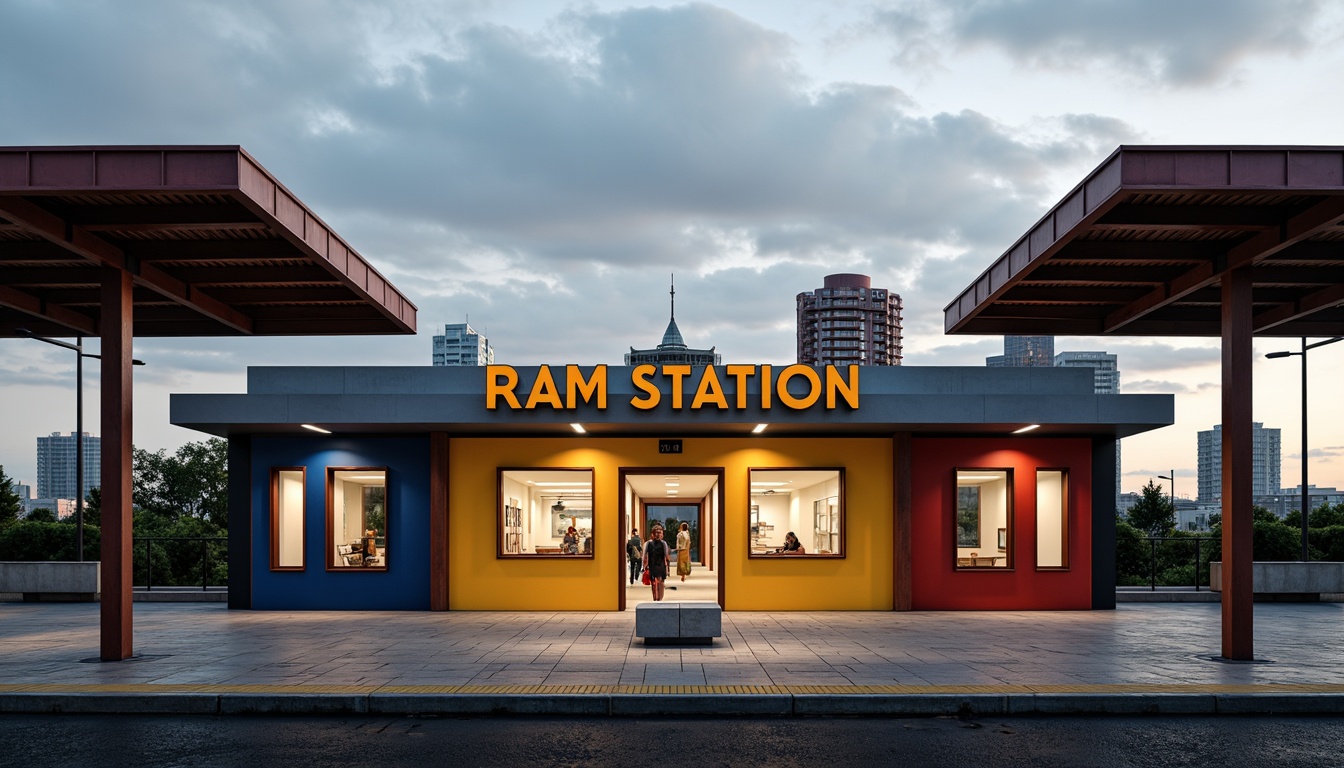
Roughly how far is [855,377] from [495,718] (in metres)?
10.2

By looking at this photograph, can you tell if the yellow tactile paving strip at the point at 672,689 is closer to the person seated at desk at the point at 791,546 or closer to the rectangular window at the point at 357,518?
the rectangular window at the point at 357,518

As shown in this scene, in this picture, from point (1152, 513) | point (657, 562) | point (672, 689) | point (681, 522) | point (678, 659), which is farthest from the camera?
point (1152, 513)

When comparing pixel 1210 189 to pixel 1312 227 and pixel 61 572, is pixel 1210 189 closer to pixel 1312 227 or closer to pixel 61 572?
pixel 1312 227

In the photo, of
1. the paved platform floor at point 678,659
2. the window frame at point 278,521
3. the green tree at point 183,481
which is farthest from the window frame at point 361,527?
the green tree at point 183,481

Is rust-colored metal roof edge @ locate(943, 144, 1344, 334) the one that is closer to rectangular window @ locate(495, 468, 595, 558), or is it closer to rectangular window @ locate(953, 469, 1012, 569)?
rectangular window @ locate(953, 469, 1012, 569)

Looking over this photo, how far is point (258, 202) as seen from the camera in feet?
38.7

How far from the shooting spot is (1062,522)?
2027cm

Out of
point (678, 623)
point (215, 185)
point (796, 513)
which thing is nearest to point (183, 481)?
point (796, 513)

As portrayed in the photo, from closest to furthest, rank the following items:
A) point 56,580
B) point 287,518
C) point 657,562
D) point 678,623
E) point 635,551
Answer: point 678,623 → point 287,518 → point 657,562 → point 56,580 → point 635,551

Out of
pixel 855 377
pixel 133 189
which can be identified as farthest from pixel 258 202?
pixel 855 377

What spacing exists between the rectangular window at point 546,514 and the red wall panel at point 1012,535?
634 cm

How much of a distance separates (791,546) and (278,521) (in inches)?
389

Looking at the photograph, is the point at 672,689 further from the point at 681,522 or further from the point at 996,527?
the point at 681,522

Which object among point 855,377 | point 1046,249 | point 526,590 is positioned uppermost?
point 1046,249
